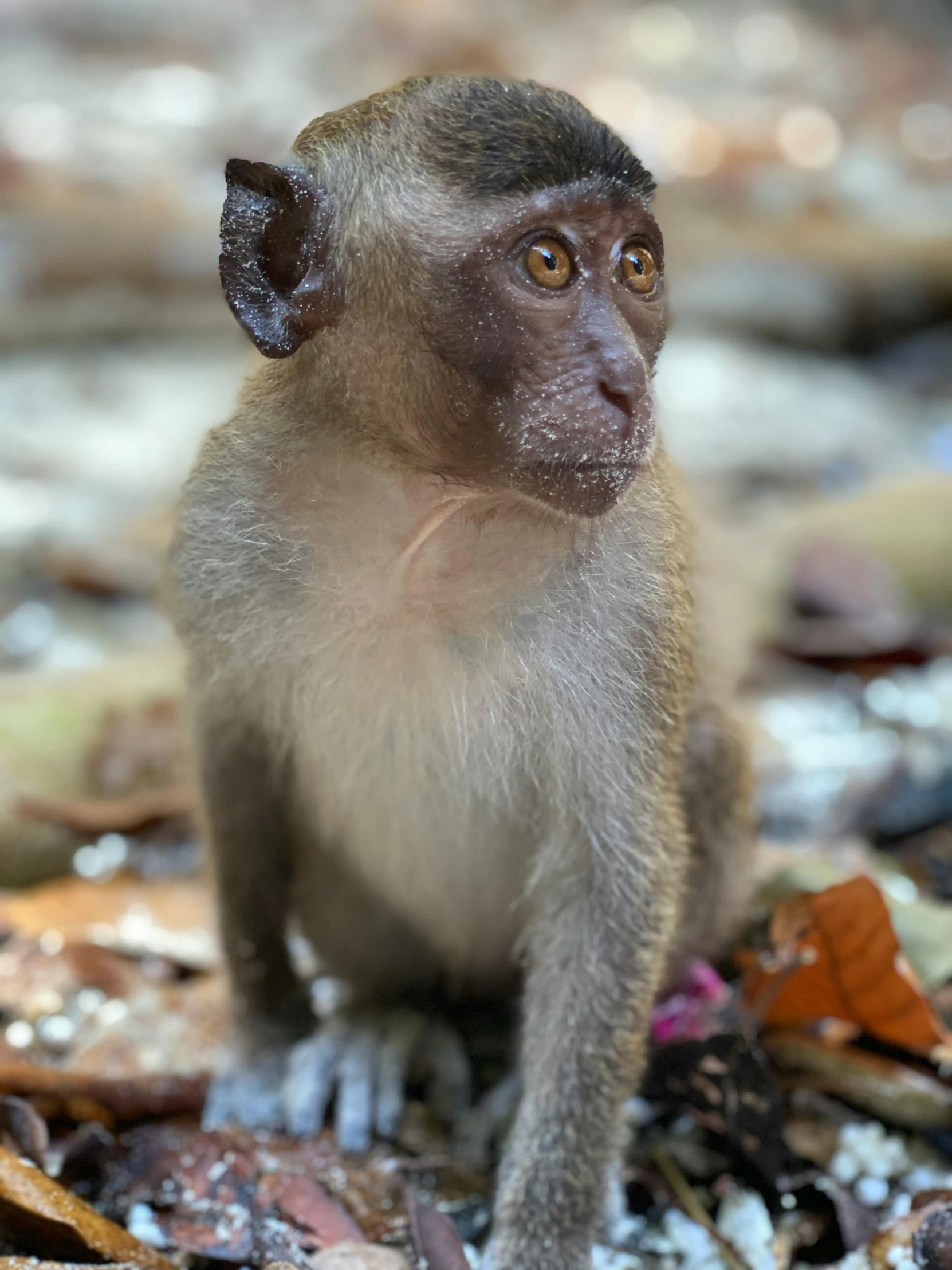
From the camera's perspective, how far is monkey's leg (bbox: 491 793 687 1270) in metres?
2.80

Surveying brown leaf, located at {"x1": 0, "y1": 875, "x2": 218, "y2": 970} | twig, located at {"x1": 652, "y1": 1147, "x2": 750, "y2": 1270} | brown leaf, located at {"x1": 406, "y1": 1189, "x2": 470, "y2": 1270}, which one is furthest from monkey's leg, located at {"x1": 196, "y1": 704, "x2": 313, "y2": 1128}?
twig, located at {"x1": 652, "y1": 1147, "x2": 750, "y2": 1270}

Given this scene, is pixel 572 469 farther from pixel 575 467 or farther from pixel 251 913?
pixel 251 913

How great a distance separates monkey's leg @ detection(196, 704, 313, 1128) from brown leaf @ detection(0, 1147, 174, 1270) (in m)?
0.64

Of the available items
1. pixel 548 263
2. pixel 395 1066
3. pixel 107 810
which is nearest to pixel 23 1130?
pixel 395 1066

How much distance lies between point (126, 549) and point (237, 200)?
15.6 ft

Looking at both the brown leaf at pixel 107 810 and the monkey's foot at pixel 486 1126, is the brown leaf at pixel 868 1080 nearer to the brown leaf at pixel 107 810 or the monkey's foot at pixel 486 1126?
the monkey's foot at pixel 486 1126

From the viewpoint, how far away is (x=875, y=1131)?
127 inches

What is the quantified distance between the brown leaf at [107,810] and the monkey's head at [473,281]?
7.14 feet

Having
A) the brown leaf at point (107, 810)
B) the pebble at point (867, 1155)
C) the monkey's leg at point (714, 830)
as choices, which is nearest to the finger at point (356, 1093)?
the monkey's leg at point (714, 830)

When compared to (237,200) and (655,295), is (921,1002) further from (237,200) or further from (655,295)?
(237,200)

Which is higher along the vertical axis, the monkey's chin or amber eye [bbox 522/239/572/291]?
amber eye [bbox 522/239/572/291]

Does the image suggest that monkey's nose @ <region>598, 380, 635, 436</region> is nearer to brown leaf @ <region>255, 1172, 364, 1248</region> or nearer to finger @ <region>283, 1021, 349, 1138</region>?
brown leaf @ <region>255, 1172, 364, 1248</region>

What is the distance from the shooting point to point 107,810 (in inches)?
178

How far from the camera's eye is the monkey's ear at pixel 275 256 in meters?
2.45
